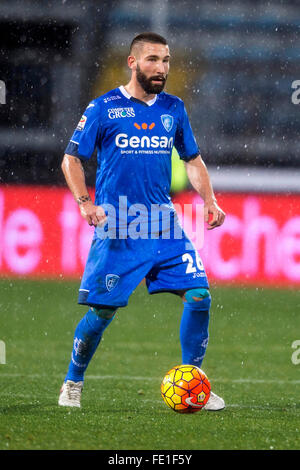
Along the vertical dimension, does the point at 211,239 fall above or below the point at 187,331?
above

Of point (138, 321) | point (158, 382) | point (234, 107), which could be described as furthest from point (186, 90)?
point (158, 382)

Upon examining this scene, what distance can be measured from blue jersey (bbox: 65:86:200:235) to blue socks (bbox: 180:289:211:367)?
51 centimetres

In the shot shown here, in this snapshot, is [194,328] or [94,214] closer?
[94,214]

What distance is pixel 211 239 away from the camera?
11492 millimetres

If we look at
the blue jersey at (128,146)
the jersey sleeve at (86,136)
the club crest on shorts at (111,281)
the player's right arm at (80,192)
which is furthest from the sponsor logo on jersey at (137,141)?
the club crest on shorts at (111,281)

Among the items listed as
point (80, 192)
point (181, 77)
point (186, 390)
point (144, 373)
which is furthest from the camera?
point (181, 77)

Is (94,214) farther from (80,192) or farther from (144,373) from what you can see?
(144,373)

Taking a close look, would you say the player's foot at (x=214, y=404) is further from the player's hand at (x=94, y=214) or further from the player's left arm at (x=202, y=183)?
the player's hand at (x=94, y=214)

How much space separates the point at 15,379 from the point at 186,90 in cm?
1143

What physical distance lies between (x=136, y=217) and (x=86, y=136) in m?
0.48

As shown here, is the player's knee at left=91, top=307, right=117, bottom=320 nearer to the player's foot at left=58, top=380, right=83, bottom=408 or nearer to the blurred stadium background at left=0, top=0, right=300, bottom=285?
the player's foot at left=58, top=380, right=83, bottom=408

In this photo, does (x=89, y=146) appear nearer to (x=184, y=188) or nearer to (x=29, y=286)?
(x=29, y=286)

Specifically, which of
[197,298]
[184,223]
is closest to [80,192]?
[197,298]

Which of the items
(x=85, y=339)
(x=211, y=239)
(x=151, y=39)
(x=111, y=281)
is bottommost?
(x=85, y=339)
